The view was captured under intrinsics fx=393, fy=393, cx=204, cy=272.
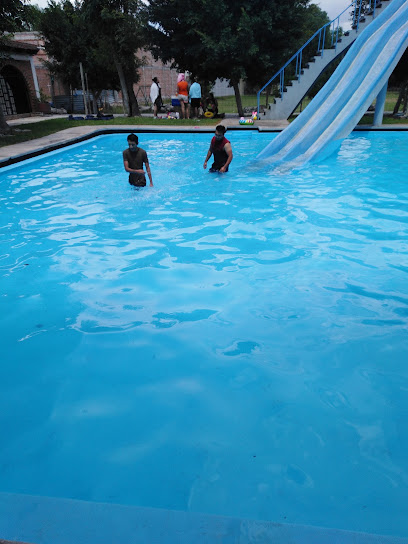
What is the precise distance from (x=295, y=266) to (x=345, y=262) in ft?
2.18

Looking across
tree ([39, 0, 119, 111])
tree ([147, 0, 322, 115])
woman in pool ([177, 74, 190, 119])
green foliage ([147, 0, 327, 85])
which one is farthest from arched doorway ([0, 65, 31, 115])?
woman in pool ([177, 74, 190, 119])

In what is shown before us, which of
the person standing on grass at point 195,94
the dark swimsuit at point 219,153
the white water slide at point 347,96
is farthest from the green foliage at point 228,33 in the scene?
the dark swimsuit at point 219,153

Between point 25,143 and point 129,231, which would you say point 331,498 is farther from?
point 25,143

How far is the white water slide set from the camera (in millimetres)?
10789

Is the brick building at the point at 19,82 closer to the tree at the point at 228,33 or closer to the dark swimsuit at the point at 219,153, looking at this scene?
the tree at the point at 228,33

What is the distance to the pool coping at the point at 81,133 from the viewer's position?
11.0 meters

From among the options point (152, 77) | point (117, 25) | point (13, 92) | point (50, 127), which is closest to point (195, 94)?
point (117, 25)

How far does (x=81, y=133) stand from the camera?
1485cm

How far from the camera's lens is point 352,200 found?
755 cm

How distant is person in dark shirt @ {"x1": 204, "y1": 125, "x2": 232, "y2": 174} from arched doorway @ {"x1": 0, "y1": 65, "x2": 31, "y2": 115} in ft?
62.4

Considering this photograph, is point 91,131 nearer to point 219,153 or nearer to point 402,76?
point 219,153

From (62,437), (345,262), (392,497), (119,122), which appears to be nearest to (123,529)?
(62,437)

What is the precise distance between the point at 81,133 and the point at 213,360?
13796 millimetres

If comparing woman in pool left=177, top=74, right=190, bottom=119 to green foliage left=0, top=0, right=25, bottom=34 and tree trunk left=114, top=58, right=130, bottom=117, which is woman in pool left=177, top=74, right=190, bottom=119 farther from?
green foliage left=0, top=0, right=25, bottom=34
